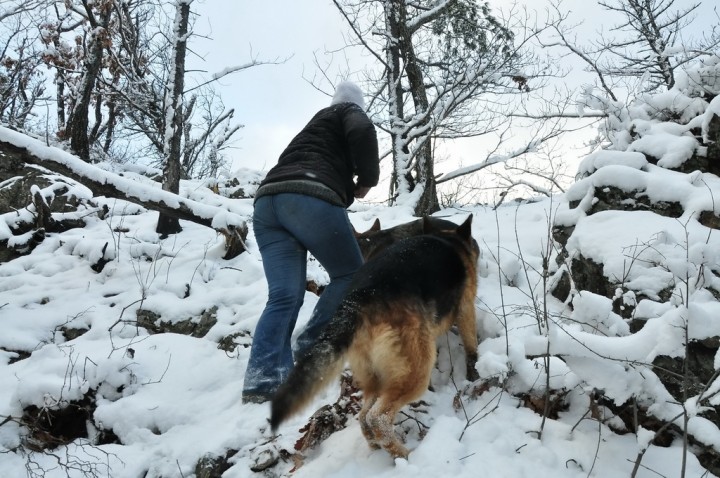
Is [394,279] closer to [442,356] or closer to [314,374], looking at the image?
[314,374]

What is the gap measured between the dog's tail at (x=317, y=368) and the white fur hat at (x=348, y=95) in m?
1.90

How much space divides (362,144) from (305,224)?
2.40ft

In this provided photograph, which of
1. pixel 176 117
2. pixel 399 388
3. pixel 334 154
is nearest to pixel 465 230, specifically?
pixel 334 154

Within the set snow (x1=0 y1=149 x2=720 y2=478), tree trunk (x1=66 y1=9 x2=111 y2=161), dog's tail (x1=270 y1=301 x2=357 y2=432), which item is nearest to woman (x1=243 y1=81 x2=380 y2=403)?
snow (x1=0 y1=149 x2=720 y2=478)

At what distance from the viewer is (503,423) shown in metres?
2.65

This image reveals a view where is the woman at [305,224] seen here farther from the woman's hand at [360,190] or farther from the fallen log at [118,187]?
the fallen log at [118,187]

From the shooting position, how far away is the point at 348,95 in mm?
3791

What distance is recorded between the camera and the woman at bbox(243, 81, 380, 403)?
10.3 ft

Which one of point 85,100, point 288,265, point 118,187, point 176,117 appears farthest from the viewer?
point 85,100

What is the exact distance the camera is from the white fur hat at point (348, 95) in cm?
377

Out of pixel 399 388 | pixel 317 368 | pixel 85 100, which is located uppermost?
pixel 85 100

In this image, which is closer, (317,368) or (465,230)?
(317,368)

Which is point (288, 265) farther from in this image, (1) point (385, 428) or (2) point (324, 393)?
(1) point (385, 428)

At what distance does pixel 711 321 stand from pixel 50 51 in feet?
48.6
